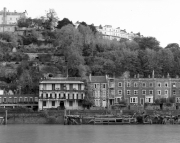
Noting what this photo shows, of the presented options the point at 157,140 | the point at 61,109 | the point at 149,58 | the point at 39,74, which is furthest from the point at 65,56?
the point at 157,140

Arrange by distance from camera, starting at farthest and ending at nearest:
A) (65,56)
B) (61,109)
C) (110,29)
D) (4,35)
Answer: (110,29), (4,35), (65,56), (61,109)

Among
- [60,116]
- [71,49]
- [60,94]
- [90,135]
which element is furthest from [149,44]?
[90,135]

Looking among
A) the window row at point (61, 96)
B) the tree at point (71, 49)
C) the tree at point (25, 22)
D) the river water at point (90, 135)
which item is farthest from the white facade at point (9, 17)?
the river water at point (90, 135)

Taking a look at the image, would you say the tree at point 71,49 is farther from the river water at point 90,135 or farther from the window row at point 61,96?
the river water at point 90,135

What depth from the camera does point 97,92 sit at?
96.0m

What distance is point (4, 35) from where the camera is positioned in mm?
131625

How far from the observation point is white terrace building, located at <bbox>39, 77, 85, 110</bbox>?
9294 cm

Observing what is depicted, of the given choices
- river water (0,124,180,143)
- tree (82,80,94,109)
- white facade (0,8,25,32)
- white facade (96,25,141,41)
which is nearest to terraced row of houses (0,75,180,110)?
tree (82,80,94,109)

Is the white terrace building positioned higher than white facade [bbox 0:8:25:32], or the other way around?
white facade [bbox 0:8:25:32]

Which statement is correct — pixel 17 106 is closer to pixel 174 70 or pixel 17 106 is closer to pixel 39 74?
pixel 39 74

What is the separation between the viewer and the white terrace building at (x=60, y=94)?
92.9m

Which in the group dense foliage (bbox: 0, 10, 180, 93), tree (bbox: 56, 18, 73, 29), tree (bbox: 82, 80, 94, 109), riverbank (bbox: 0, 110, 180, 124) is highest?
tree (bbox: 56, 18, 73, 29)

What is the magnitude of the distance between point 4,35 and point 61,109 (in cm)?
4840

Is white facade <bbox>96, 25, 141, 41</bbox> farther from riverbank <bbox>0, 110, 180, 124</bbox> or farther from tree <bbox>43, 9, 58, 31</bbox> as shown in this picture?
riverbank <bbox>0, 110, 180, 124</bbox>
